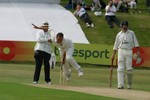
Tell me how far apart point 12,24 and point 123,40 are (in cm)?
1776

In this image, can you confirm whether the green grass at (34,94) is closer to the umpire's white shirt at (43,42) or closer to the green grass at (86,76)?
the green grass at (86,76)

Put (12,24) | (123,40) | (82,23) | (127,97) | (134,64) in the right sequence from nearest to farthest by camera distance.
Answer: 1. (127,97)
2. (123,40)
3. (134,64)
4. (12,24)
5. (82,23)

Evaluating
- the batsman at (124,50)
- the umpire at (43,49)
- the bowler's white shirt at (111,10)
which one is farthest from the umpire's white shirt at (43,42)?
the bowler's white shirt at (111,10)

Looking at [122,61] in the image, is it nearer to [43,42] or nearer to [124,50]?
[124,50]

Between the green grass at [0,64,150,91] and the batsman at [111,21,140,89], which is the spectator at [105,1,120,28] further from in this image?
the batsman at [111,21,140,89]

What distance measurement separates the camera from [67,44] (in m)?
20.2

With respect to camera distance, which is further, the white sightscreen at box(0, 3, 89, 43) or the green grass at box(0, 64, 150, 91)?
the white sightscreen at box(0, 3, 89, 43)

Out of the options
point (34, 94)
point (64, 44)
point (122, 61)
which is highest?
point (64, 44)

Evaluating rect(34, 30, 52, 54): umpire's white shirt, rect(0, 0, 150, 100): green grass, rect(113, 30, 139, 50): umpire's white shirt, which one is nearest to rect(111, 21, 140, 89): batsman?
rect(113, 30, 139, 50): umpire's white shirt

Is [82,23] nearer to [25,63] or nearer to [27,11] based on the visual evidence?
[27,11]

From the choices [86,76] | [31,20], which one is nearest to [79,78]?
[86,76]

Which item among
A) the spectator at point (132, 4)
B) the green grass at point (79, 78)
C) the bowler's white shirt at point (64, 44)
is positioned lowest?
the green grass at point (79, 78)

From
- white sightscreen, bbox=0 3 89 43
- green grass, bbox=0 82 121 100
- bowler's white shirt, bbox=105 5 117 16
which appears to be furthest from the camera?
bowler's white shirt, bbox=105 5 117 16

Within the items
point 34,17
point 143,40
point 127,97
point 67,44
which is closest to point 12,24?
point 34,17
